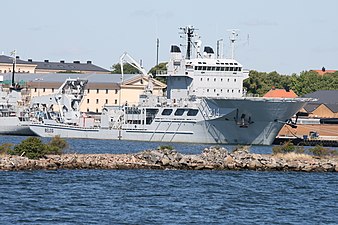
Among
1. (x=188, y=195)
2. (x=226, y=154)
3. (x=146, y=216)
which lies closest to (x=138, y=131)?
(x=226, y=154)

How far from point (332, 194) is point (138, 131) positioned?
46.4m

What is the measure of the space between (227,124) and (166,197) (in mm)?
43651

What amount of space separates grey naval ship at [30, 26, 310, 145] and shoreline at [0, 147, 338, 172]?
2775 centimetres

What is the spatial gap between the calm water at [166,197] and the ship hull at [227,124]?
3094 cm

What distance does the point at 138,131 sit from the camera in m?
85.8

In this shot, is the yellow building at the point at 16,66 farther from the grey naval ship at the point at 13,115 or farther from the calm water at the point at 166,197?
the calm water at the point at 166,197

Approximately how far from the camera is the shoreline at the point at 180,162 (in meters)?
45.9

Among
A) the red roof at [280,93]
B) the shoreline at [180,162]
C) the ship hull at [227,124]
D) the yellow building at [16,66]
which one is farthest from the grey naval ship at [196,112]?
the yellow building at [16,66]

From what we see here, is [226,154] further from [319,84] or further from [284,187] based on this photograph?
[319,84]

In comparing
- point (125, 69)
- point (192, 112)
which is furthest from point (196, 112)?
point (125, 69)

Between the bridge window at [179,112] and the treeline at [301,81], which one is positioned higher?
the treeline at [301,81]

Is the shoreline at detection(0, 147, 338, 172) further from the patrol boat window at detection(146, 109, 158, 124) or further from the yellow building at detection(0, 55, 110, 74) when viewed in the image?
the yellow building at detection(0, 55, 110, 74)

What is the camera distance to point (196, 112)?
81.6m

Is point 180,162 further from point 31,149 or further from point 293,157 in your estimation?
point 31,149
